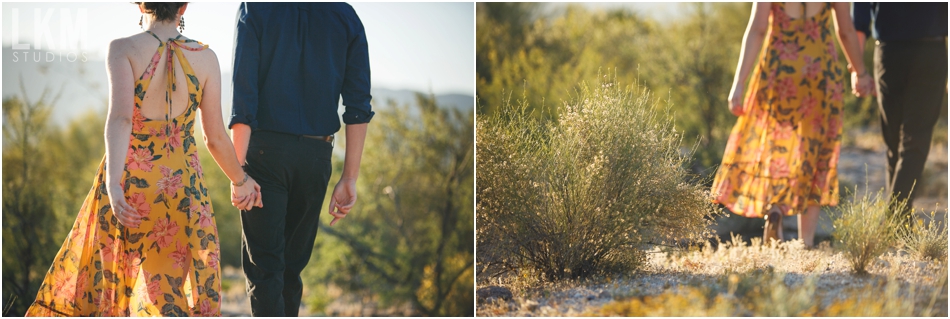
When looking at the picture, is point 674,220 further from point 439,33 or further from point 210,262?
point 439,33

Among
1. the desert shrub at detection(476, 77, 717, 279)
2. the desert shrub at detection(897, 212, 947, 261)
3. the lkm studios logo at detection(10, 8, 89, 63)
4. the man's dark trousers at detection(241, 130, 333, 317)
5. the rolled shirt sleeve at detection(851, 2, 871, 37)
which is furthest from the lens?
the lkm studios logo at detection(10, 8, 89, 63)

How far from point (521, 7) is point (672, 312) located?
808 cm

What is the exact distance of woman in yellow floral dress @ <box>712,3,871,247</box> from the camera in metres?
3.79

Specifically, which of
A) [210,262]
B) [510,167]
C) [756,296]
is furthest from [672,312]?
[210,262]

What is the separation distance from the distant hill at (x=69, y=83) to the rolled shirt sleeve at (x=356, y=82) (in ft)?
14.4

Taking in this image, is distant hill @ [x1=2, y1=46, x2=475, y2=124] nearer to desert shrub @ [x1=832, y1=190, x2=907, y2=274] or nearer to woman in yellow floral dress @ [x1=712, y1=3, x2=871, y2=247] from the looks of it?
woman in yellow floral dress @ [x1=712, y1=3, x2=871, y2=247]

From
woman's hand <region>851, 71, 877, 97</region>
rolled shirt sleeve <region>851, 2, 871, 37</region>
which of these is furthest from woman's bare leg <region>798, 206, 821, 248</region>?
rolled shirt sleeve <region>851, 2, 871, 37</region>

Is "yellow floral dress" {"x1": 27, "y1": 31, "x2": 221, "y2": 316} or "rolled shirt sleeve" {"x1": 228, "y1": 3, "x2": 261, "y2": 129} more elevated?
"rolled shirt sleeve" {"x1": 228, "y1": 3, "x2": 261, "y2": 129}

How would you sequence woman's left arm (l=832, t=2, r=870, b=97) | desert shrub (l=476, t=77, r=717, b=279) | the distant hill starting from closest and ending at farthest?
desert shrub (l=476, t=77, r=717, b=279)
woman's left arm (l=832, t=2, r=870, b=97)
the distant hill

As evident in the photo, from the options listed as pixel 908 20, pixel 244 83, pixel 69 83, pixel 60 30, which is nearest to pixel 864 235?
pixel 908 20

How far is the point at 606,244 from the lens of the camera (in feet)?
10.6

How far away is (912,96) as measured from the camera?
386 centimetres

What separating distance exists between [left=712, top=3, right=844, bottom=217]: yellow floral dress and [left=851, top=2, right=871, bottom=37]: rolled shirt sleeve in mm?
289

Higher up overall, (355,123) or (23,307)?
(355,123)
